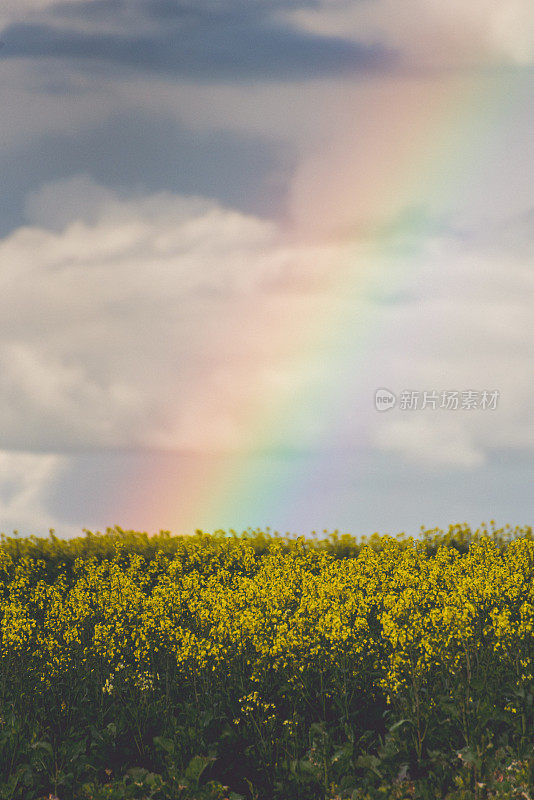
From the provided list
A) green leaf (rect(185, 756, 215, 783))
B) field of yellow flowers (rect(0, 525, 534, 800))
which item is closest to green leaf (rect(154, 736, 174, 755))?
field of yellow flowers (rect(0, 525, 534, 800))

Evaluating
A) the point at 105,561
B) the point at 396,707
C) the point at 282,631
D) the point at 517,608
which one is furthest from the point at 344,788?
the point at 105,561

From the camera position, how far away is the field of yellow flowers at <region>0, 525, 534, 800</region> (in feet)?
20.4

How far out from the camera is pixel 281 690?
7.11m

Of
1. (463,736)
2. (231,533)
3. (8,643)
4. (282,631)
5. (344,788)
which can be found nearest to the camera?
(344,788)

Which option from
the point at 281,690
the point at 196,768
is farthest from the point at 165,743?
the point at 281,690

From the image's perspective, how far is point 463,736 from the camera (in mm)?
6398

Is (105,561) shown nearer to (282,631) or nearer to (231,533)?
(231,533)

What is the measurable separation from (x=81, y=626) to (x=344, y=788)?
383 cm

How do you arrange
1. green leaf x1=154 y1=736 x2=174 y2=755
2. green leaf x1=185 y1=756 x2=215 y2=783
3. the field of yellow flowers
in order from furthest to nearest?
green leaf x1=154 y1=736 x2=174 y2=755
the field of yellow flowers
green leaf x1=185 y1=756 x2=215 y2=783

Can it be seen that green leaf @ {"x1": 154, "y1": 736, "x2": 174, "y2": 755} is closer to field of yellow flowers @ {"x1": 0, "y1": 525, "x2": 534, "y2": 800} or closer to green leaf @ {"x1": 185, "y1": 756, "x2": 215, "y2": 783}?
field of yellow flowers @ {"x1": 0, "y1": 525, "x2": 534, "y2": 800}

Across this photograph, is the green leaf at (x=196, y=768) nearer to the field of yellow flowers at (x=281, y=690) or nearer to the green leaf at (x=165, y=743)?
the field of yellow flowers at (x=281, y=690)

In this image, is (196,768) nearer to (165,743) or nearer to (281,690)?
(165,743)

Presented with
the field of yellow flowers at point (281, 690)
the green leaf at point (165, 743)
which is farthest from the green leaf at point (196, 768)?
the green leaf at point (165, 743)

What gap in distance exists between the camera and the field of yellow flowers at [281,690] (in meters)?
6.21
